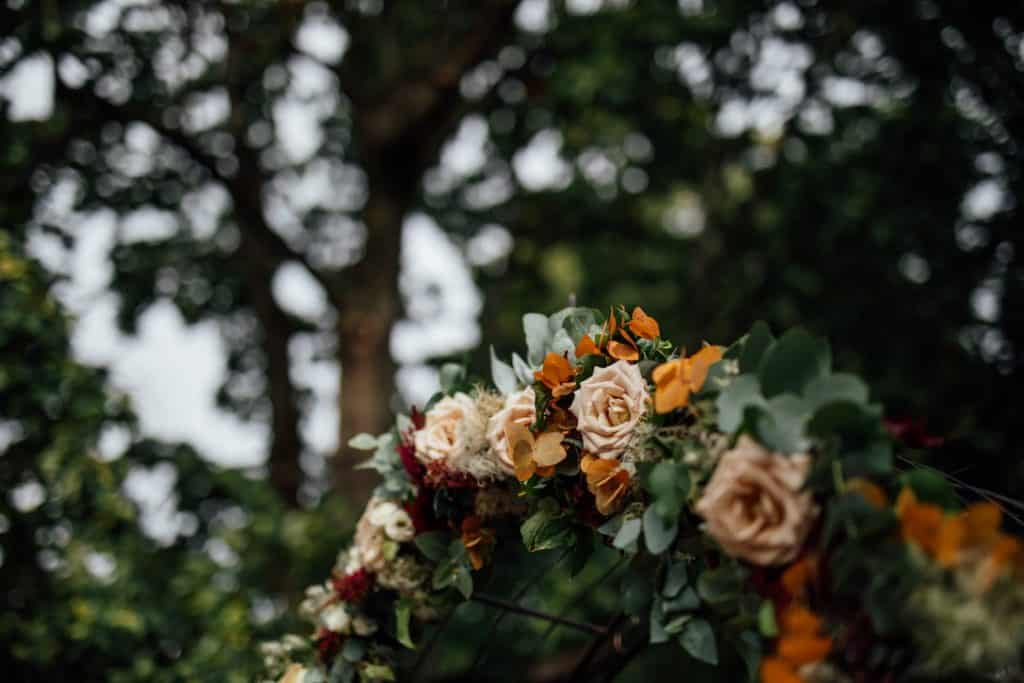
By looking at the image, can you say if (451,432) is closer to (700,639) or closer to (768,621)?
(700,639)

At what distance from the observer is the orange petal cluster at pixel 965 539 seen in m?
0.95

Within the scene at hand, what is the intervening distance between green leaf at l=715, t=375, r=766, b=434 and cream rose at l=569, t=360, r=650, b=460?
21cm

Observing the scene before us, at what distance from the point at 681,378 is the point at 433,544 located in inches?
28.6

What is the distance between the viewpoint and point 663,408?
1.30 m

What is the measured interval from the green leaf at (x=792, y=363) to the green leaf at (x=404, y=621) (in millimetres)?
991

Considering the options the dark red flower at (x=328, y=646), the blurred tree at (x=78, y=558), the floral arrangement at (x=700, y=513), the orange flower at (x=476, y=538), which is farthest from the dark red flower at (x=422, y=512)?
the blurred tree at (x=78, y=558)

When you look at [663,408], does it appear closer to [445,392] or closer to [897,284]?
[445,392]

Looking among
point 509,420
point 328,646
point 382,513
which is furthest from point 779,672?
point 328,646

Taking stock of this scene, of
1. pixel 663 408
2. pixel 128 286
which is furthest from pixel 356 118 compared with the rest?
pixel 663 408

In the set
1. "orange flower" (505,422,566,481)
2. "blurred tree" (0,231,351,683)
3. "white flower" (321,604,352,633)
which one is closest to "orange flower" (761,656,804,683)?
"orange flower" (505,422,566,481)

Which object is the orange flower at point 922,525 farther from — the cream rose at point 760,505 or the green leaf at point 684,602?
the green leaf at point 684,602

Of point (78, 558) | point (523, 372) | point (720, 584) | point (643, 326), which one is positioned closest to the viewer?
point (720, 584)

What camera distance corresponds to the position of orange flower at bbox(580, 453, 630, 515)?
4.62 ft

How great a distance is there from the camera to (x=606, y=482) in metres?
1.42
